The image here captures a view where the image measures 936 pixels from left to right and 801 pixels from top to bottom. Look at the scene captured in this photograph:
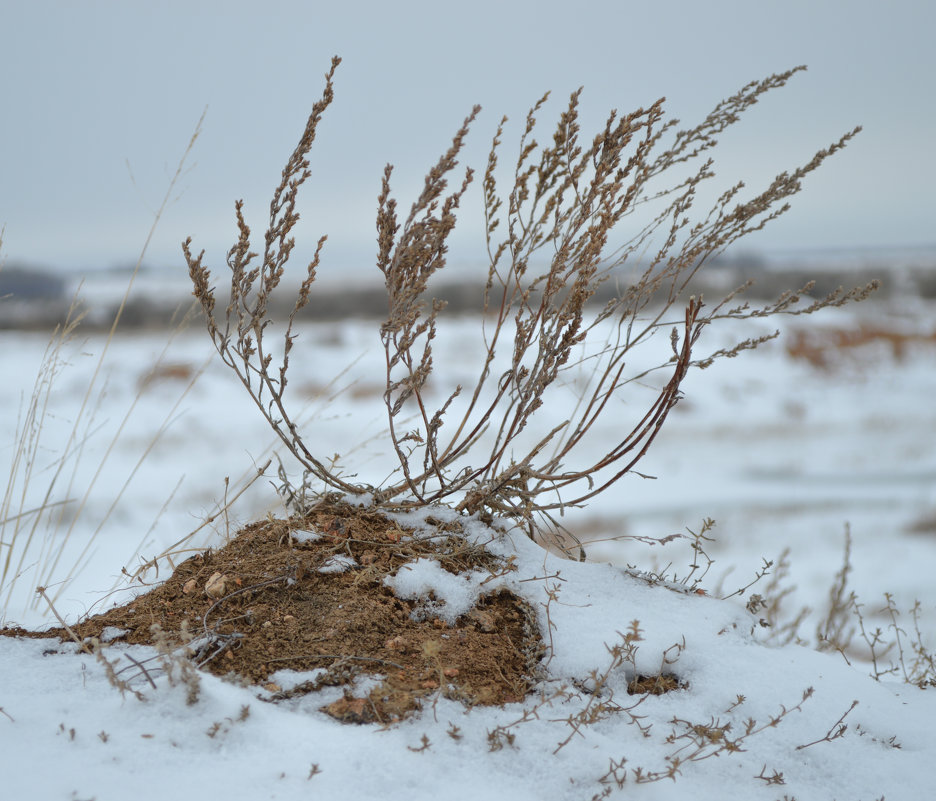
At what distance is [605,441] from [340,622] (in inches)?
323

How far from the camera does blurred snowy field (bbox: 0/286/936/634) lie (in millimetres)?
4305

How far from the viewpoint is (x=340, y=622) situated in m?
1.82

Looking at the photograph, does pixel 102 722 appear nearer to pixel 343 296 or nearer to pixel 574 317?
pixel 574 317

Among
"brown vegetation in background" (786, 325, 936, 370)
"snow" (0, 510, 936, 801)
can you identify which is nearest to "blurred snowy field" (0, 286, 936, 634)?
"brown vegetation in background" (786, 325, 936, 370)

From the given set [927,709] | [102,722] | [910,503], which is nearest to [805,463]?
[910,503]

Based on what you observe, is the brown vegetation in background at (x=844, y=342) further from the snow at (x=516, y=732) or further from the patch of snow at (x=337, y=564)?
the patch of snow at (x=337, y=564)

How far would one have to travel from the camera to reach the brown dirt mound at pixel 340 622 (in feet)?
5.49

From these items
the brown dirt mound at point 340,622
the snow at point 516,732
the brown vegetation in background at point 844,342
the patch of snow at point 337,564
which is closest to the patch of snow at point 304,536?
the brown dirt mound at point 340,622

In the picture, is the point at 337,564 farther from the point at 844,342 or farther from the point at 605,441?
the point at 844,342

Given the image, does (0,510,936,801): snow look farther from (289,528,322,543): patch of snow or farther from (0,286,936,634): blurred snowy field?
(0,286,936,634): blurred snowy field

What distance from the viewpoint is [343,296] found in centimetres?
2753

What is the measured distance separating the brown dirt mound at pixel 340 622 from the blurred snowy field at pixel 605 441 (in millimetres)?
294

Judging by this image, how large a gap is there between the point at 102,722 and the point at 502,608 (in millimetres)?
1001

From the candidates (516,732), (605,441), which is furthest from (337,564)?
(605,441)
